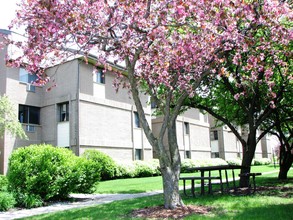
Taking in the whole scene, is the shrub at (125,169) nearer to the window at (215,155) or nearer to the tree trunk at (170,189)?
the tree trunk at (170,189)

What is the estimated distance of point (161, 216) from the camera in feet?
23.9

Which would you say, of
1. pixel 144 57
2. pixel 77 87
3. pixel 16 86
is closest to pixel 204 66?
pixel 144 57

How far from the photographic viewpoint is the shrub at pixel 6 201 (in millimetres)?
9617

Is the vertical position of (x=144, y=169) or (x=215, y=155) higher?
(x=215, y=155)

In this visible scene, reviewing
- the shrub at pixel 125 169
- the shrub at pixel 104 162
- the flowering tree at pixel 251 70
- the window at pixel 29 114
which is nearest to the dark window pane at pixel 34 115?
the window at pixel 29 114

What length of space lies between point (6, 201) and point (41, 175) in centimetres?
143

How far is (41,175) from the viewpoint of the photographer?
10.9 m

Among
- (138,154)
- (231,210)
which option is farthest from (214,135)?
(231,210)

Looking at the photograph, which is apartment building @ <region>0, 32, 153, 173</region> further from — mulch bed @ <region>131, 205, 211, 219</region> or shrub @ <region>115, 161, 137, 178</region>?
mulch bed @ <region>131, 205, 211, 219</region>

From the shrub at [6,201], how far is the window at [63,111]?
14347 mm

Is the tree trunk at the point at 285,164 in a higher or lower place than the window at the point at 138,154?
lower

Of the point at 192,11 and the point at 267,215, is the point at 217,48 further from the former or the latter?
the point at 267,215

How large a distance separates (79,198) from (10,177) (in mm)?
2594

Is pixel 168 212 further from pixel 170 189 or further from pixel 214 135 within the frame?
pixel 214 135
